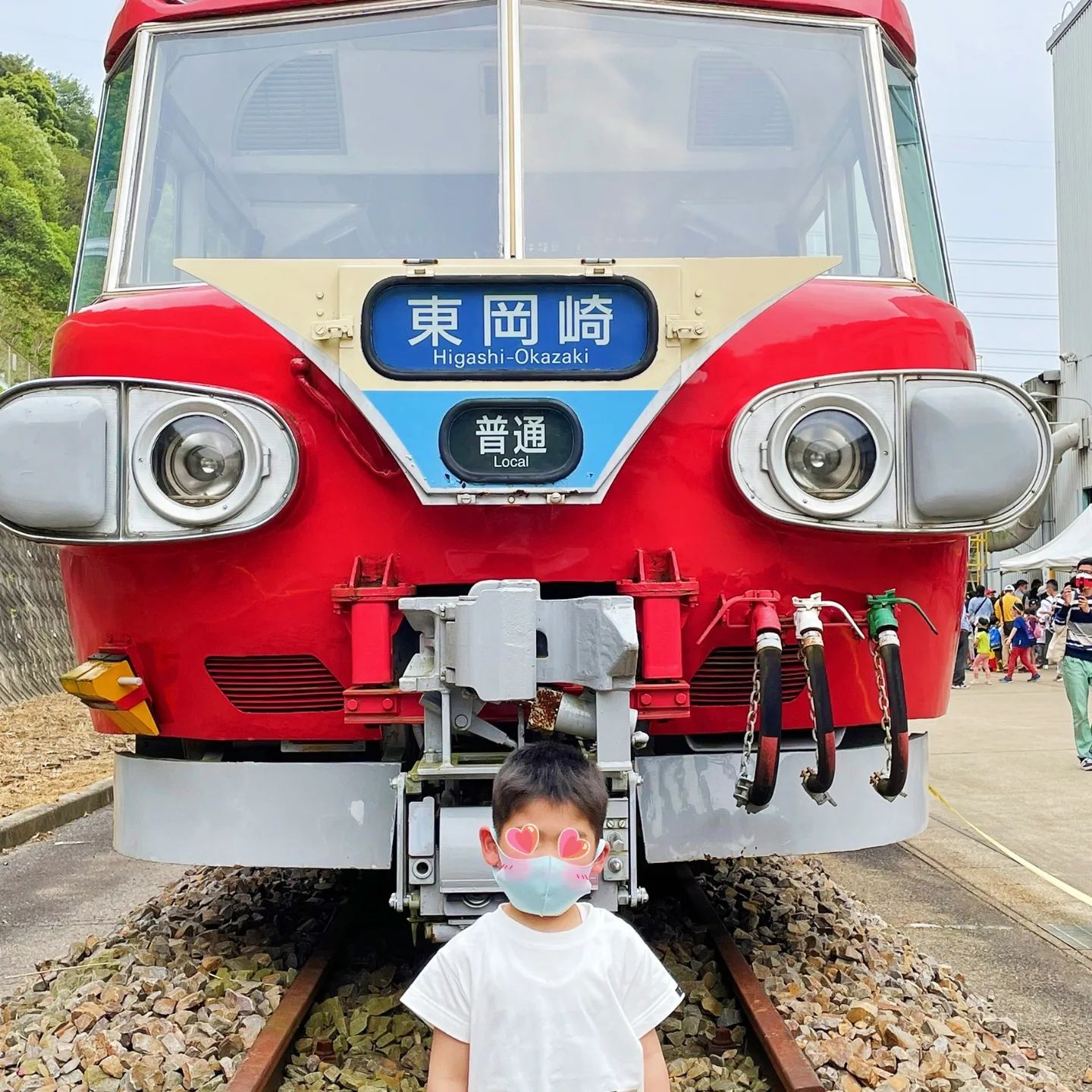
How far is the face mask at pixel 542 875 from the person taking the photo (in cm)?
191

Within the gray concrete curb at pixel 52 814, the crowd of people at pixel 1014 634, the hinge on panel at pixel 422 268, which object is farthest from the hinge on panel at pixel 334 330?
the crowd of people at pixel 1014 634

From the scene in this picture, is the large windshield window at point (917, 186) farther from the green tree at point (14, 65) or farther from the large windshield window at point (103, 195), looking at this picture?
the green tree at point (14, 65)

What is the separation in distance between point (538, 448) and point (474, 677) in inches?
25.9

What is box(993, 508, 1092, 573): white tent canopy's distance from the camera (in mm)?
19406

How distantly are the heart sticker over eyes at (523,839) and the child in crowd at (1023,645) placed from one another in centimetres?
1891

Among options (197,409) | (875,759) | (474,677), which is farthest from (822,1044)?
(197,409)

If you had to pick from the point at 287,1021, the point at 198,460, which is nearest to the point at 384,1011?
the point at 287,1021

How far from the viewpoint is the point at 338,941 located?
4.21 metres

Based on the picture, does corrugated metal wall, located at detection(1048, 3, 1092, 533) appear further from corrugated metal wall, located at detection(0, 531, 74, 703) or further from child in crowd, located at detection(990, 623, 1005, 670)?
corrugated metal wall, located at detection(0, 531, 74, 703)

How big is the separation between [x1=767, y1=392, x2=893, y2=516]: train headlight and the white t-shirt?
68.3 inches

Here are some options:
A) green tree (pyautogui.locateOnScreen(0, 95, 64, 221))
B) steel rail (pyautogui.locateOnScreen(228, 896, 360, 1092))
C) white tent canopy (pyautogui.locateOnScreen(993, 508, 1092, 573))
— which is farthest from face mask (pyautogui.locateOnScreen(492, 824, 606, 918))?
green tree (pyautogui.locateOnScreen(0, 95, 64, 221))

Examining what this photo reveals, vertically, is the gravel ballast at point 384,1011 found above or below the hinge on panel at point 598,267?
below

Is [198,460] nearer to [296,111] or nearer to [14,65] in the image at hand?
[296,111]

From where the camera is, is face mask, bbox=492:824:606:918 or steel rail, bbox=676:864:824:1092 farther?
steel rail, bbox=676:864:824:1092
